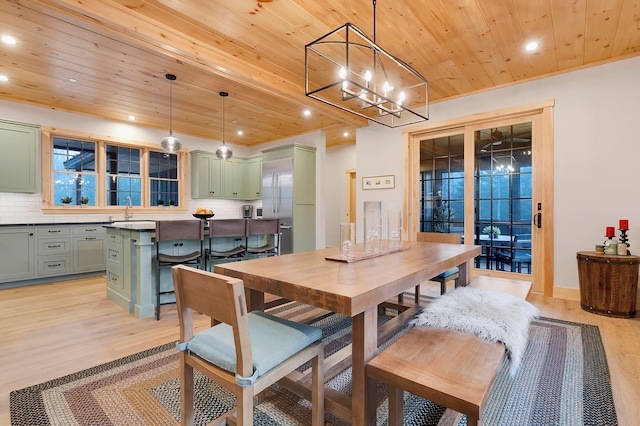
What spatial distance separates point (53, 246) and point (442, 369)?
5495 millimetres

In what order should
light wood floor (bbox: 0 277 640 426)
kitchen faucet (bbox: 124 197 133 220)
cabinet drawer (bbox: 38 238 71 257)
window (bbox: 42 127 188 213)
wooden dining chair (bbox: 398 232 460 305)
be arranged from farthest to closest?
kitchen faucet (bbox: 124 197 133 220), window (bbox: 42 127 188 213), cabinet drawer (bbox: 38 238 71 257), wooden dining chair (bbox: 398 232 460 305), light wood floor (bbox: 0 277 640 426)

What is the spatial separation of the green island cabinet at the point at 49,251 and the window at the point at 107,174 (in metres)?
0.59

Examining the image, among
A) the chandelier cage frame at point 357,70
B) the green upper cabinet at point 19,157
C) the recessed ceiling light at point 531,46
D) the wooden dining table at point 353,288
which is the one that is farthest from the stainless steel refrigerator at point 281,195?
the wooden dining table at point 353,288

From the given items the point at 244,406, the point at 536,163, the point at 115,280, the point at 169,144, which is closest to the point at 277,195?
the point at 169,144

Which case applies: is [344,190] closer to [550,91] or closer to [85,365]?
[550,91]

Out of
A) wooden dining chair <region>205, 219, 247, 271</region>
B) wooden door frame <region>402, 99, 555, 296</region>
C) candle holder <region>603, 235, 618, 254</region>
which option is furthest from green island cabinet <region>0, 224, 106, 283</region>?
candle holder <region>603, 235, 618, 254</region>

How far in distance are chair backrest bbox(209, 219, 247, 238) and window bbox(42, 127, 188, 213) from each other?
133 inches

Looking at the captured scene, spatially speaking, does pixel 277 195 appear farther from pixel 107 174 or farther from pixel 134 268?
pixel 134 268

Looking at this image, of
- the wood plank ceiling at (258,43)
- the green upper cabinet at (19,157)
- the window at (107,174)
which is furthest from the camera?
the window at (107,174)

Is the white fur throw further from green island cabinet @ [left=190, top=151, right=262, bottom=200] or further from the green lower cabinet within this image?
green island cabinet @ [left=190, top=151, right=262, bottom=200]

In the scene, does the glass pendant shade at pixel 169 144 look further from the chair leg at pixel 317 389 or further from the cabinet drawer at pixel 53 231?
the chair leg at pixel 317 389

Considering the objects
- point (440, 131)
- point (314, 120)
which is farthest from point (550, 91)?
point (314, 120)

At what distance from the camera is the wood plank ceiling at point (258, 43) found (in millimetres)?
2467

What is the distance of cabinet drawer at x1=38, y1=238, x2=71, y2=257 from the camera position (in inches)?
172
